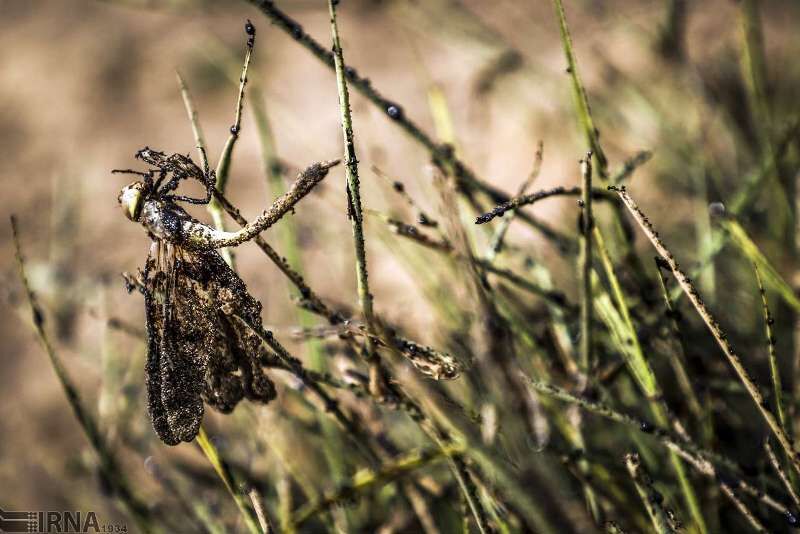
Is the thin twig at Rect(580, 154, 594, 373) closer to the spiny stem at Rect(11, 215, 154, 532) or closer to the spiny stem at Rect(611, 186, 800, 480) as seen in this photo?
the spiny stem at Rect(611, 186, 800, 480)

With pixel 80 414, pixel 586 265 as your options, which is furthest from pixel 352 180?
pixel 80 414

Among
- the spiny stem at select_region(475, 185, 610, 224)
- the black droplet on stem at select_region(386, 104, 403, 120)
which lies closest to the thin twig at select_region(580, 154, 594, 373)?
the spiny stem at select_region(475, 185, 610, 224)

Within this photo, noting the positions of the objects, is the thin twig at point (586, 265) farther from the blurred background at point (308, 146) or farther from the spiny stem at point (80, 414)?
the spiny stem at point (80, 414)

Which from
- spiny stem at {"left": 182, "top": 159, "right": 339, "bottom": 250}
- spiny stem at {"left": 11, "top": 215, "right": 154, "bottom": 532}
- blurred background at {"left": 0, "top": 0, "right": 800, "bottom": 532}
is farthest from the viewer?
blurred background at {"left": 0, "top": 0, "right": 800, "bottom": 532}

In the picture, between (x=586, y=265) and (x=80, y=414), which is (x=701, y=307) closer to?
(x=586, y=265)

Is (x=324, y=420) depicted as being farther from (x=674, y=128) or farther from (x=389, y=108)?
(x=674, y=128)

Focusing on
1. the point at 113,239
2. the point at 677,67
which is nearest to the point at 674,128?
the point at 677,67

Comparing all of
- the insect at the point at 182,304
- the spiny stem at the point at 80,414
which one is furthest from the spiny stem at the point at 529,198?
the spiny stem at the point at 80,414
